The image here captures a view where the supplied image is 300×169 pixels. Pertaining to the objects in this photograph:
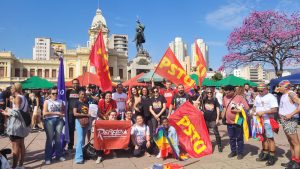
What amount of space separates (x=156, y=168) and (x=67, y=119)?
8.71 feet

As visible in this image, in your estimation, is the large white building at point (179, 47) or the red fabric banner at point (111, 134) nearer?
the red fabric banner at point (111, 134)

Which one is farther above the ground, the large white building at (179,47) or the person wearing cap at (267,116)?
the large white building at (179,47)

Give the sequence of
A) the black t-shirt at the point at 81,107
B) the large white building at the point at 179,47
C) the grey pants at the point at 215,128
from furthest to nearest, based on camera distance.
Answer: the large white building at the point at 179,47 → the grey pants at the point at 215,128 → the black t-shirt at the point at 81,107

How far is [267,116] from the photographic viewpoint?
228 inches

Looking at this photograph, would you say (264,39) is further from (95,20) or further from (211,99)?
(95,20)

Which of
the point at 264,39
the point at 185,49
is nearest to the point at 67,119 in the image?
the point at 264,39

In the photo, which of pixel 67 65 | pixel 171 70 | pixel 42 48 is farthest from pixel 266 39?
pixel 42 48

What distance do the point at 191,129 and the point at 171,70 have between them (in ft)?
7.34

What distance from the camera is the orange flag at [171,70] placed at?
26.7 ft

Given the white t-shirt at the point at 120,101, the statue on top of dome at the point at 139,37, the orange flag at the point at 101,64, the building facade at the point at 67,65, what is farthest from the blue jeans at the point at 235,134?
the building facade at the point at 67,65

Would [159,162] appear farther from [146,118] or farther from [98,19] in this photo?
[98,19]

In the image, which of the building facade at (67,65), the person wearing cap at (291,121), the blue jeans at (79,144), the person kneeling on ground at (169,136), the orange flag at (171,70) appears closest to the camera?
the person wearing cap at (291,121)

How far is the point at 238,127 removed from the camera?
6.24 meters

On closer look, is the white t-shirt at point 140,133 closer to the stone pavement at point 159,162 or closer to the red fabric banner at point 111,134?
the red fabric banner at point 111,134
